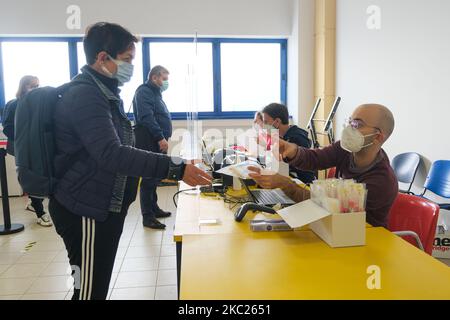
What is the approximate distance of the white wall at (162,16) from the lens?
5.32 metres

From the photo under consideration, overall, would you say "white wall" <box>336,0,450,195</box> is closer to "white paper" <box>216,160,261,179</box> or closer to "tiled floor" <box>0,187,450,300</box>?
"tiled floor" <box>0,187,450,300</box>

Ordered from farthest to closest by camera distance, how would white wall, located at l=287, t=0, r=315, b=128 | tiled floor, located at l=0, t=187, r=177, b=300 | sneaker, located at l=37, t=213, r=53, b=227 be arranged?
white wall, located at l=287, t=0, r=315, b=128
sneaker, located at l=37, t=213, r=53, b=227
tiled floor, located at l=0, t=187, r=177, b=300

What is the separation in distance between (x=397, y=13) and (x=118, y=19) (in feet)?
12.3

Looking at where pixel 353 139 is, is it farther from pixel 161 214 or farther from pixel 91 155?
pixel 161 214

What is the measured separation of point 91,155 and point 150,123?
225 centimetres

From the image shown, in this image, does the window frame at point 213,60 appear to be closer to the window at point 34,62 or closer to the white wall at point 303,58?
the window at point 34,62

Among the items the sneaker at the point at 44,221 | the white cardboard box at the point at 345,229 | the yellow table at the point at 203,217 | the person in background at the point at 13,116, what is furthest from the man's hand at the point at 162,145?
the white cardboard box at the point at 345,229

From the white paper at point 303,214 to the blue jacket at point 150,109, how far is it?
7.63 ft

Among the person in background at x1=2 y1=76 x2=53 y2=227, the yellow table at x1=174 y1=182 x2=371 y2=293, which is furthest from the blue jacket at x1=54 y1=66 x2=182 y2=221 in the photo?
the person in background at x1=2 y1=76 x2=53 y2=227

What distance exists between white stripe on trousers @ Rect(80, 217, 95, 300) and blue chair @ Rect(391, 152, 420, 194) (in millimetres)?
2827

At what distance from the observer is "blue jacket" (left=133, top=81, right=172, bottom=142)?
353 centimetres

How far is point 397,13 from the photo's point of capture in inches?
146

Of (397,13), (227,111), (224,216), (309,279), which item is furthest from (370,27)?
(309,279)
